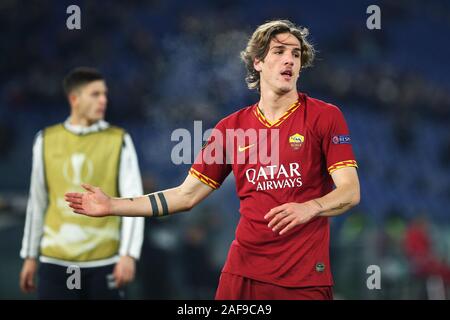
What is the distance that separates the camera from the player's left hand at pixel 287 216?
3482mm

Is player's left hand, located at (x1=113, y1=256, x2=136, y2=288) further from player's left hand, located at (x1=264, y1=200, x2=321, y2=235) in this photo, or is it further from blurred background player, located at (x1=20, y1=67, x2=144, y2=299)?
player's left hand, located at (x1=264, y1=200, x2=321, y2=235)

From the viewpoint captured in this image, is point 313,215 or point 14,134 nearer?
point 313,215

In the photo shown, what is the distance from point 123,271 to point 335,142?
2199 mm

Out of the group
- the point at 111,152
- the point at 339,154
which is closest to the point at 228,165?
the point at 339,154

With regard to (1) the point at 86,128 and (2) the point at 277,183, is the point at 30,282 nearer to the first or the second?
(1) the point at 86,128

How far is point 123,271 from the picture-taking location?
5.46m

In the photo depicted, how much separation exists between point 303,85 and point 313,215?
8.28 meters

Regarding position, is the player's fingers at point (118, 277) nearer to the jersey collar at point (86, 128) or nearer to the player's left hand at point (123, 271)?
the player's left hand at point (123, 271)

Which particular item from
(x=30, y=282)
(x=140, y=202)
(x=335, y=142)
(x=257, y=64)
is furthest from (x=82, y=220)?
(x=335, y=142)

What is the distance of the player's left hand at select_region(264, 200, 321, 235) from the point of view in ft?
11.4

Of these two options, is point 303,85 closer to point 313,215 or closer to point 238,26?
point 238,26

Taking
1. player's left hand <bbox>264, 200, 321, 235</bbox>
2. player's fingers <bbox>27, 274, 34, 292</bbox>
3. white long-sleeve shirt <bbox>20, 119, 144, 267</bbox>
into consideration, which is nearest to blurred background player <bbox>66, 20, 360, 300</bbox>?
player's left hand <bbox>264, 200, 321, 235</bbox>

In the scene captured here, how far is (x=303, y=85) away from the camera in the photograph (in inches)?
461

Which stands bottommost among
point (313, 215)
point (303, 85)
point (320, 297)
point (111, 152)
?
point (320, 297)
